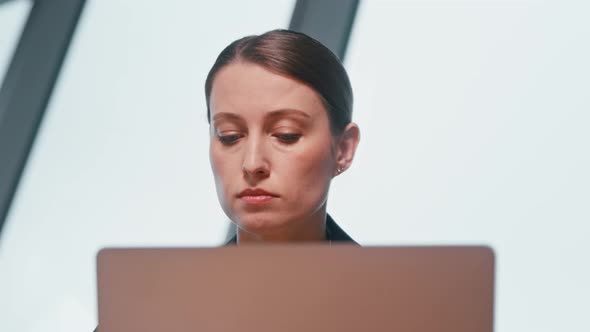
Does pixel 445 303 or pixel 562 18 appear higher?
pixel 562 18

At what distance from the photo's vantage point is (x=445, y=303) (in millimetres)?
458

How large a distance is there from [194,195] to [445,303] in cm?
138

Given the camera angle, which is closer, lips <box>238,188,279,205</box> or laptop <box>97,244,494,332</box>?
laptop <box>97,244,494,332</box>

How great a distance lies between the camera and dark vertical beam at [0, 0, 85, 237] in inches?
74.8

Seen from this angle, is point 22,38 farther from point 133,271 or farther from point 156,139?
point 133,271

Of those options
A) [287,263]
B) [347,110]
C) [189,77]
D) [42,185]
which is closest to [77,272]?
[42,185]

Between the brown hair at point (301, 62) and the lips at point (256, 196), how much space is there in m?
0.15

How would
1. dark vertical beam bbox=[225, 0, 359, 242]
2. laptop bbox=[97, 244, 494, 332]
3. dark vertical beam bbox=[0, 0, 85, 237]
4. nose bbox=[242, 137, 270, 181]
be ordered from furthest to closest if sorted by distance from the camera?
dark vertical beam bbox=[0, 0, 85, 237]
dark vertical beam bbox=[225, 0, 359, 242]
nose bbox=[242, 137, 270, 181]
laptop bbox=[97, 244, 494, 332]

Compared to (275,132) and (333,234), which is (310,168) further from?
(333,234)

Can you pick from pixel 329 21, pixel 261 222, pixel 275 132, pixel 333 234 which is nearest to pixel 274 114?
pixel 275 132

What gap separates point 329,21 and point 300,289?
1.32m

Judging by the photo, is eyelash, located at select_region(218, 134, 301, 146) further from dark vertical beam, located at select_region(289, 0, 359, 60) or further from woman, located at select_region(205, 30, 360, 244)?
dark vertical beam, located at select_region(289, 0, 359, 60)

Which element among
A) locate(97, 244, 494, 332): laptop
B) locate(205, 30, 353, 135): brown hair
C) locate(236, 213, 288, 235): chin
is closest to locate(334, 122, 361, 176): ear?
locate(205, 30, 353, 135): brown hair

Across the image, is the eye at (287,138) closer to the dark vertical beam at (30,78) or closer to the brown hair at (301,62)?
the brown hair at (301,62)
